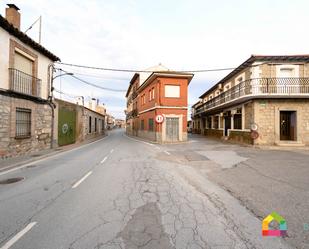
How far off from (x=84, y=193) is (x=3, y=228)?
5.80ft

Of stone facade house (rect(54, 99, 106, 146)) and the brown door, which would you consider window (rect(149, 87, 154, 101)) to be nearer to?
stone facade house (rect(54, 99, 106, 146))

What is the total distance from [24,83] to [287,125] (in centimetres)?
2066

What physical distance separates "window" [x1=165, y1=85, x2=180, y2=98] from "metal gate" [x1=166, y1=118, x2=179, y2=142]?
2719 millimetres

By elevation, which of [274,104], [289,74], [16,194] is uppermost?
[289,74]

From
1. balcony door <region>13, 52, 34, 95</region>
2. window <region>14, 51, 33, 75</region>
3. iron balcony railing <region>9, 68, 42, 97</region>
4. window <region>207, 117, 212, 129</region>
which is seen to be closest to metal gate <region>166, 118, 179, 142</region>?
window <region>207, 117, 212, 129</region>

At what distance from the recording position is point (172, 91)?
66.9 feet

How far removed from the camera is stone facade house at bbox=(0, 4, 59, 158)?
31.2 feet

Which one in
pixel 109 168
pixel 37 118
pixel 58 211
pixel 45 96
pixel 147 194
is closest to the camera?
pixel 58 211

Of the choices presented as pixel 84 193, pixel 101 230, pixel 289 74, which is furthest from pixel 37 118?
pixel 289 74

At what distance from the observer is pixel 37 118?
12250 mm

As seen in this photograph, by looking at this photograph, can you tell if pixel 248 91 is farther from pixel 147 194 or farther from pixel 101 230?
pixel 101 230

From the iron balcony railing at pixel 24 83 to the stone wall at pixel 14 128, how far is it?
629 mm

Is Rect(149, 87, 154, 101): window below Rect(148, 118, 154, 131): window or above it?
above

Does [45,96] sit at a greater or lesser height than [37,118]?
greater
